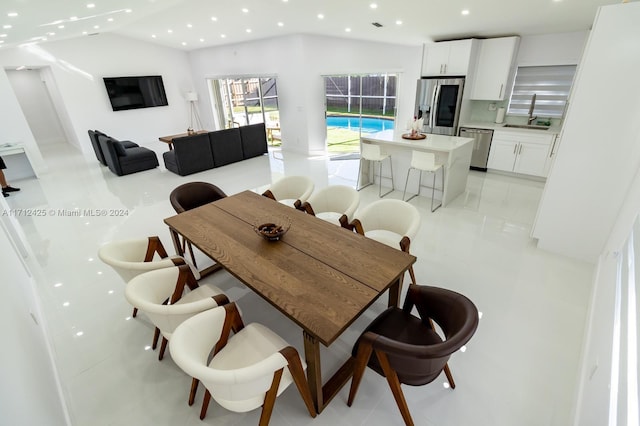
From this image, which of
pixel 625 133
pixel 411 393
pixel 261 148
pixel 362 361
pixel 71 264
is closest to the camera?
pixel 362 361

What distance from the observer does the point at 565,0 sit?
3396 millimetres

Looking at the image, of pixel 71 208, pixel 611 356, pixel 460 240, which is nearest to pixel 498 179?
pixel 460 240

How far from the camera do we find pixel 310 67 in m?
6.77

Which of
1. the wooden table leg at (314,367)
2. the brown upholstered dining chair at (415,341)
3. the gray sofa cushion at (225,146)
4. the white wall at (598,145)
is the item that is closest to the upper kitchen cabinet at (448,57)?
the white wall at (598,145)

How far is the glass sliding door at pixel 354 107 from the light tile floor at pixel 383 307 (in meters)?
6.01

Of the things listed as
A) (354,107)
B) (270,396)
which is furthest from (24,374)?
(354,107)

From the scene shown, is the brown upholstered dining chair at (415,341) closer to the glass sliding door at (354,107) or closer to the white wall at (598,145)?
A: the white wall at (598,145)

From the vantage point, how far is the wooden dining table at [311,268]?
62.2 inches

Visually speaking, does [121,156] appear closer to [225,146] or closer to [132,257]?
[225,146]

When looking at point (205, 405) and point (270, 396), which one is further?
point (205, 405)

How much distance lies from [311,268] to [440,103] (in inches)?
205

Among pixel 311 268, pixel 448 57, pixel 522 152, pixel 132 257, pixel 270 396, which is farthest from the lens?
pixel 448 57

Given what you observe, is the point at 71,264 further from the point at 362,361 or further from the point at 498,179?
the point at 498,179

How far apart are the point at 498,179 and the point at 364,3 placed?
3763 mm
